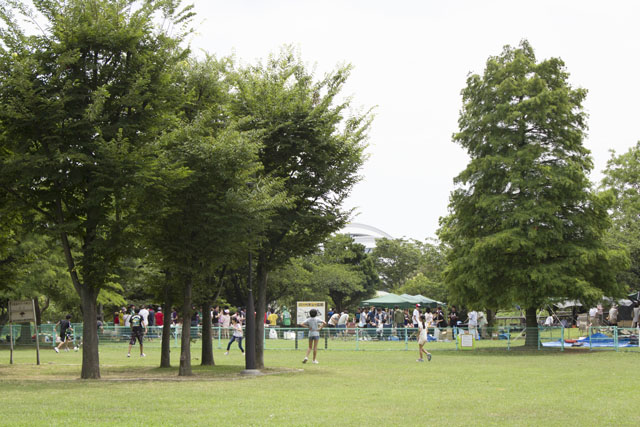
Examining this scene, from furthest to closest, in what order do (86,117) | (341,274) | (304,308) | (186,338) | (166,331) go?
(341,274) < (304,308) < (166,331) < (186,338) < (86,117)

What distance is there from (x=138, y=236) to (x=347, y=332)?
1809 centimetres

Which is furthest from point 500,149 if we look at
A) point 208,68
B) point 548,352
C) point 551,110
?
point 208,68

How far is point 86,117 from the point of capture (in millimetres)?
16656

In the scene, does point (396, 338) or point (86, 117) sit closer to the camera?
point (86, 117)

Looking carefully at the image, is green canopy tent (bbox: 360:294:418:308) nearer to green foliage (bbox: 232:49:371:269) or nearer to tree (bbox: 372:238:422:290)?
green foliage (bbox: 232:49:371:269)

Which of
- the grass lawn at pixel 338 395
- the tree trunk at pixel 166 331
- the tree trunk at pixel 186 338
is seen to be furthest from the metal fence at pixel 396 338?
the tree trunk at pixel 186 338

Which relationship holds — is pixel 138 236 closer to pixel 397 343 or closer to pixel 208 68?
pixel 208 68

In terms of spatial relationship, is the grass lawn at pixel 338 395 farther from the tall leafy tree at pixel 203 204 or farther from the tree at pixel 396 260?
the tree at pixel 396 260

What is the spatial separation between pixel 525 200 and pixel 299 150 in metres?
13.2

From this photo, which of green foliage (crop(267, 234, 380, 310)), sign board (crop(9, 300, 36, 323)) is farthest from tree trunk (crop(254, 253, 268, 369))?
green foliage (crop(267, 234, 380, 310))

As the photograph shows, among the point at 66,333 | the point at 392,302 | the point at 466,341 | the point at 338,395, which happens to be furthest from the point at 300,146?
the point at 392,302

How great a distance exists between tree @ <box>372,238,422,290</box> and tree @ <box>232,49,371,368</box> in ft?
227

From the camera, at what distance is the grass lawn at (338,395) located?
34.4 ft

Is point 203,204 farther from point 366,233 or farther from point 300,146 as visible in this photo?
point 366,233
